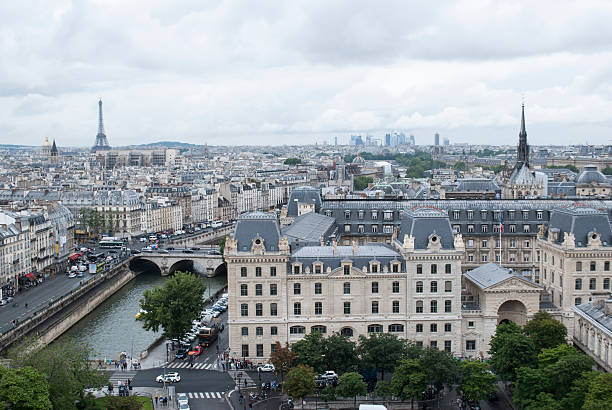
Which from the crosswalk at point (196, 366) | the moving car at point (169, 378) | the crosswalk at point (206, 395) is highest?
the moving car at point (169, 378)

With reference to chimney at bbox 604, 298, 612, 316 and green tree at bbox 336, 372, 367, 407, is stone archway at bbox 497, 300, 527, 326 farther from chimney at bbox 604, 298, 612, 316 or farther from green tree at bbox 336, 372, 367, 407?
green tree at bbox 336, 372, 367, 407

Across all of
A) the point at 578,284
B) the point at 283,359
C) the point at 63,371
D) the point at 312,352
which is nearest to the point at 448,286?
the point at 578,284

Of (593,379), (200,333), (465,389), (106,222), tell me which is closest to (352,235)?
(200,333)

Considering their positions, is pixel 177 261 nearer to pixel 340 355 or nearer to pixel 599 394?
pixel 340 355

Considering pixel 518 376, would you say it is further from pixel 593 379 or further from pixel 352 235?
pixel 352 235

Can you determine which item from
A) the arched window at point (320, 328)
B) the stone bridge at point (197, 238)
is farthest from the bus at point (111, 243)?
the arched window at point (320, 328)

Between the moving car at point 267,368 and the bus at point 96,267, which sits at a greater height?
the bus at point 96,267

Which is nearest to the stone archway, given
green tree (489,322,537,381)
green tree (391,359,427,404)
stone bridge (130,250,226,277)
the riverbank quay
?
green tree (489,322,537,381)

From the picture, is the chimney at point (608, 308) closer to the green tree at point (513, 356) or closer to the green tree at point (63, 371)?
the green tree at point (513, 356)
